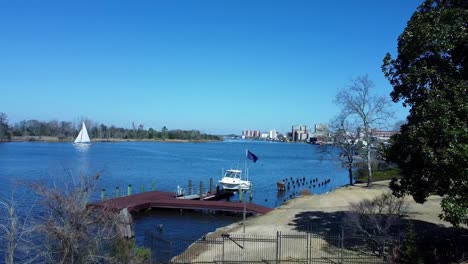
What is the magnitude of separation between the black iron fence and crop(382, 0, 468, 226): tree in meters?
3.09

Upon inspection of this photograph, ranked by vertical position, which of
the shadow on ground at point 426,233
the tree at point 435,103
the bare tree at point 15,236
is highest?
the tree at point 435,103


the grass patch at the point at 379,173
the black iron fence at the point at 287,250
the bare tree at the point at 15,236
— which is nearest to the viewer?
the bare tree at the point at 15,236

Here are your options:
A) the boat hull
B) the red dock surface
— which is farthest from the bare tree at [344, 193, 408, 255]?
the boat hull

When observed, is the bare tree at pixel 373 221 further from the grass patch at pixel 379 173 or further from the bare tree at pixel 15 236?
the grass patch at pixel 379 173

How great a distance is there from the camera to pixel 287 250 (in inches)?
877

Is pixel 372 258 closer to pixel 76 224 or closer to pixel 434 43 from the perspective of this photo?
pixel 434 43

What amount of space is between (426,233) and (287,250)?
318 inches

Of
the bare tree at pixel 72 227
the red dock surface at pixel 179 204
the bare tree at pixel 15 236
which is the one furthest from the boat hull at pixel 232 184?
the bare tree at pixel 72 227

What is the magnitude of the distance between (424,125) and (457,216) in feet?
12.3

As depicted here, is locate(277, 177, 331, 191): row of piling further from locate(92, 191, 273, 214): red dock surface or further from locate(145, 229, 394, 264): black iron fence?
locate(145, 229, 394, 264): black iron fence

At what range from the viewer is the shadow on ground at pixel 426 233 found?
64.2 ft

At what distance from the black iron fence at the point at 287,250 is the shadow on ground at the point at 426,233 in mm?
956

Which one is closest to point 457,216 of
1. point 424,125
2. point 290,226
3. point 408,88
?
point 424,125

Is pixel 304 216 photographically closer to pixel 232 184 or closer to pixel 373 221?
pixel 373 221
